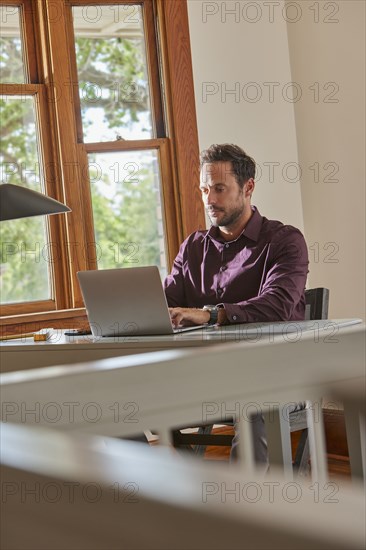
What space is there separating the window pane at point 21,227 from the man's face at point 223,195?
1.00 meters

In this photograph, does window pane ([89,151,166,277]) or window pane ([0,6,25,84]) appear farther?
window pane ([89,151,166,277])

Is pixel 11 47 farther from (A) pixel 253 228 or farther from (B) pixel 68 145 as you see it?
(A) pixel 253 228

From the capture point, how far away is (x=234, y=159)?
144 inches

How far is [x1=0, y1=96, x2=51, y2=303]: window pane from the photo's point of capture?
4.16 m

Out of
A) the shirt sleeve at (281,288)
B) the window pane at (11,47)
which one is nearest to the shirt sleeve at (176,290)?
the shirt sleeve at (281,288)

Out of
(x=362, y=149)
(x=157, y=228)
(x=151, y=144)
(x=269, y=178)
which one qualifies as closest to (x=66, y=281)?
(x=157, y=228)

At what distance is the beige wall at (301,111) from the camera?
4.27m

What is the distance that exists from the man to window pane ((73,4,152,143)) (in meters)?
0.87

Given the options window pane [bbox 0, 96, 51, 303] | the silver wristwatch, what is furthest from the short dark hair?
window pane [bbox 0, 96, 51, 303]

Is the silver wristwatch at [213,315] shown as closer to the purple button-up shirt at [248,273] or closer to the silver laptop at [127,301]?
the purple button-up shirt at [248,273]

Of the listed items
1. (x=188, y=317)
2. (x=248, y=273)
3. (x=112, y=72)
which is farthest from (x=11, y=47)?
(x=188, y=317)

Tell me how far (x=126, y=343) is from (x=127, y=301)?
0.23 m

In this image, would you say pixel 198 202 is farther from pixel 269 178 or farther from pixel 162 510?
pixel 162 510

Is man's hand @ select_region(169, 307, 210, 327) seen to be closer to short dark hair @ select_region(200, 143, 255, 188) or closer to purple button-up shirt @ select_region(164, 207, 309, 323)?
purple button-up shirt @ select_region(164, 207, 309, 323)
